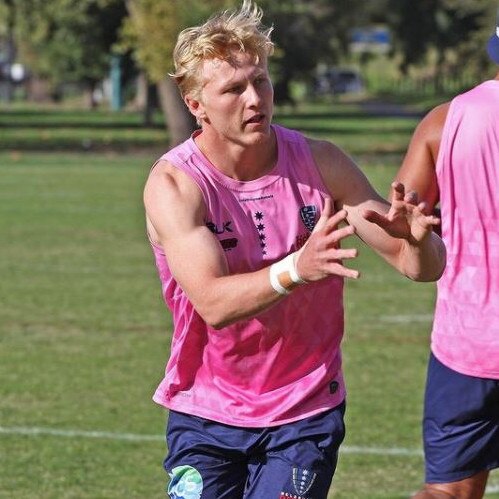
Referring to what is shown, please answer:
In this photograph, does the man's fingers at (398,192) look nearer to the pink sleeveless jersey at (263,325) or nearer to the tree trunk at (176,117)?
the pink sleeveless jersey at (263,325)

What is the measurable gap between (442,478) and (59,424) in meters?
3.99

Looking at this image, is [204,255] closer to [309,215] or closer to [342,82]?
[309,215]

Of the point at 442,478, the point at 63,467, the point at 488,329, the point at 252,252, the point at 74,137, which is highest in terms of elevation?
the point at 252,252

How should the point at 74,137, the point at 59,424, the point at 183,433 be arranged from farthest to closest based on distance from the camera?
the point at 74,137 → the point at 59,424 → the point at 183,433

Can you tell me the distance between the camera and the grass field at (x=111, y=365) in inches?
319

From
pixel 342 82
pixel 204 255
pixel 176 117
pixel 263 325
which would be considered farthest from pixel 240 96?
pixel 342 82

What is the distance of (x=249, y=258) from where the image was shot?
16.6 ft

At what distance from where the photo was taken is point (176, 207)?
4980 millimetres

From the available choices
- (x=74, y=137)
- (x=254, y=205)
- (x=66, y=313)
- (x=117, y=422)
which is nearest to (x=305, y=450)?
(x=254, y=205)

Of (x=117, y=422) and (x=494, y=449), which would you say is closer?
(x=494, y=449)

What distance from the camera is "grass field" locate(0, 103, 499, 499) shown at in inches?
319

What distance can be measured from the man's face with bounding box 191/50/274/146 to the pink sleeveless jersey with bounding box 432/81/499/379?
2.84 feet

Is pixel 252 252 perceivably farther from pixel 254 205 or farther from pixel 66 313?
pixel 66 313

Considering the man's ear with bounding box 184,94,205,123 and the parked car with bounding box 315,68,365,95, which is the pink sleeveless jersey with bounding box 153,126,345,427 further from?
the parked car with bounding box 315,68,365,95
